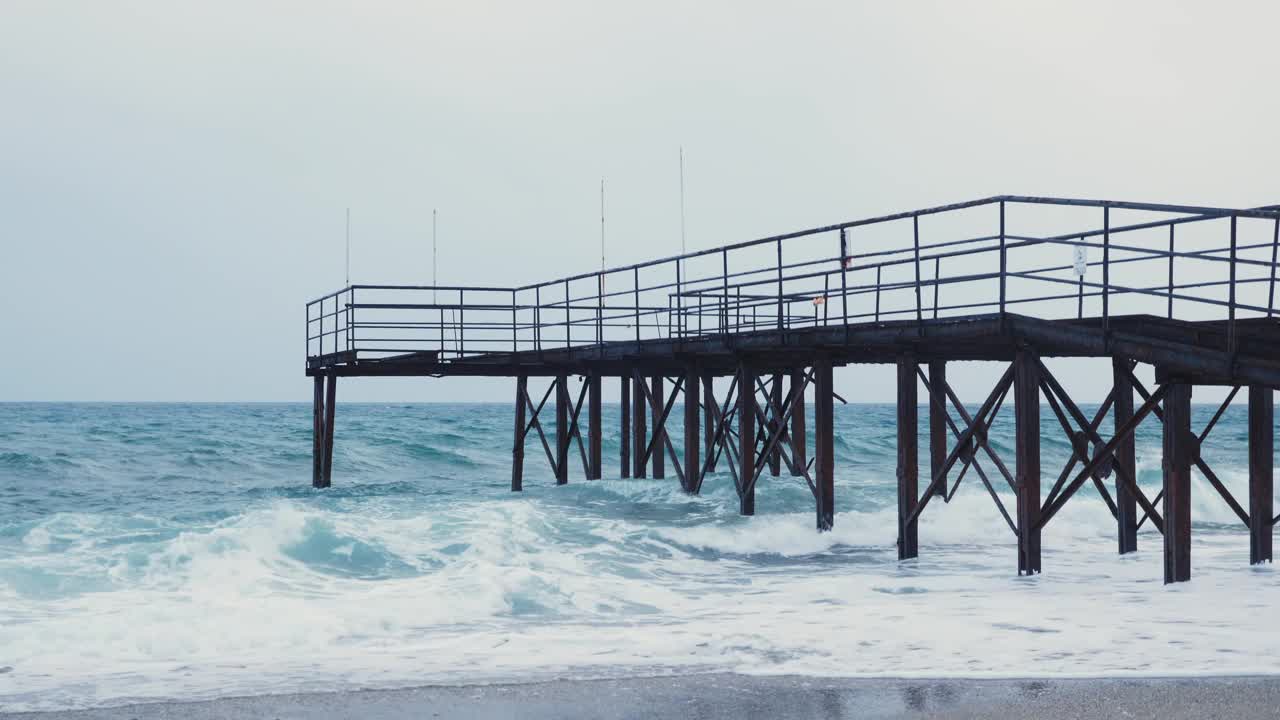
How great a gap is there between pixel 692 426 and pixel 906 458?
286 inches

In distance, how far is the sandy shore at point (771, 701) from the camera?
833cm

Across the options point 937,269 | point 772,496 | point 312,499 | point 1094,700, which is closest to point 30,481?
point 312,499

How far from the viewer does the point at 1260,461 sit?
1470 cm

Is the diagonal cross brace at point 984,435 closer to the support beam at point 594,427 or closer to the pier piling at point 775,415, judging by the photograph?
the pier piling at point 775,415

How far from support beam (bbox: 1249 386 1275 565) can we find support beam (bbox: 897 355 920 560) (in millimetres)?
3758

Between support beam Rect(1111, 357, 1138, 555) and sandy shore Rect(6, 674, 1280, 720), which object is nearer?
sandy shore Rect(6, 674, 1280, 720)

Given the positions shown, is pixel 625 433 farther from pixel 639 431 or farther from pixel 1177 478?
pixel 1177 478

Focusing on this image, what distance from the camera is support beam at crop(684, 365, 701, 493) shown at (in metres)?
22.7

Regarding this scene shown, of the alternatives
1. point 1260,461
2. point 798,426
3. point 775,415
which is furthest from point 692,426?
point 1260,461

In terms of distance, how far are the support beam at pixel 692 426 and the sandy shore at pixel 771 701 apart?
13413mm

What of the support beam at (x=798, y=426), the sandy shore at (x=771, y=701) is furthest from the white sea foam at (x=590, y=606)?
the support beam at (x=798, y=426)

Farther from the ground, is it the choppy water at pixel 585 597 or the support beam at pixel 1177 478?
the support beam at pixel 1177 478

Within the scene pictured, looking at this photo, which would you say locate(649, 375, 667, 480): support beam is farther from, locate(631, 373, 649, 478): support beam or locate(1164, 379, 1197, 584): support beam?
locate(1164, 379, 1197, 584): support beam

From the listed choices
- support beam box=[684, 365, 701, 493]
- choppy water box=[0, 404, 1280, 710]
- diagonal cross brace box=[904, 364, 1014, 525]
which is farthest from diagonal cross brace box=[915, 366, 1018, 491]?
support beam box=[684, 365, 701, 493]
